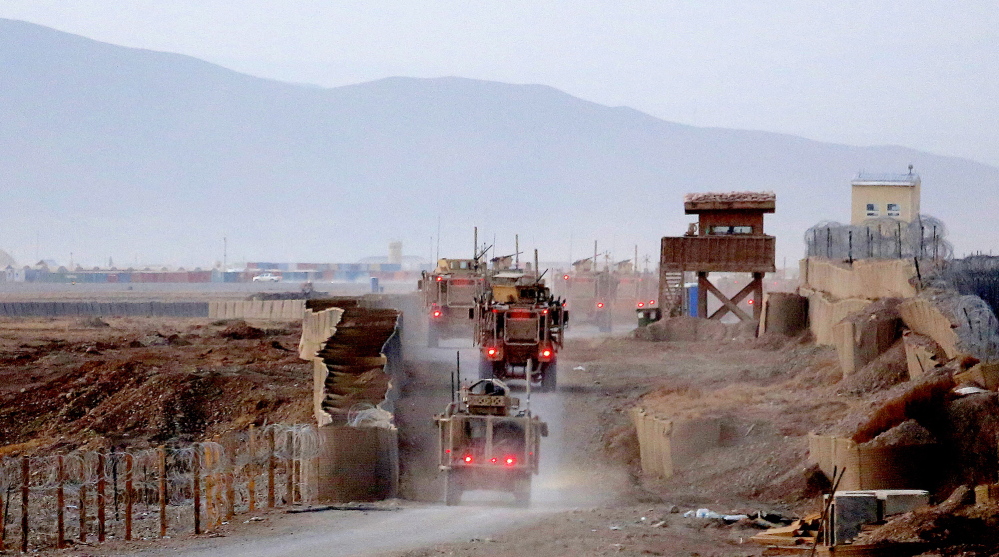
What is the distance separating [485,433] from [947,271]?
9.98 m

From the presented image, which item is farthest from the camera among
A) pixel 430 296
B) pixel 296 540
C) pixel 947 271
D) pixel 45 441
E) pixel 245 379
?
pixel 430 296

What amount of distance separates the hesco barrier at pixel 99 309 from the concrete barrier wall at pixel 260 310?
0.89 metres

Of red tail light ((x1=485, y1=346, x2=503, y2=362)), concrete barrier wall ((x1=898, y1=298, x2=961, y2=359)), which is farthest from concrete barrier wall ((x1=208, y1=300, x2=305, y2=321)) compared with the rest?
concrete barrier wall ((x1=898, y1=298, x2=961, y2=359))

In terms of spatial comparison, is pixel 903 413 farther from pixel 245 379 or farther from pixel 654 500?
pixel 245 379

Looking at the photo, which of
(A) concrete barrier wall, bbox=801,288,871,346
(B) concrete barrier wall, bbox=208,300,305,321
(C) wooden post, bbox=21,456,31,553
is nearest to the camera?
(C) wooden post, bbox=21,456,31,553

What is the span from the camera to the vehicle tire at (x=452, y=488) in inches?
877

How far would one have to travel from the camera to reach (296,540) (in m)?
18.1

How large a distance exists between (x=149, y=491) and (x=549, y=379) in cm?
1261

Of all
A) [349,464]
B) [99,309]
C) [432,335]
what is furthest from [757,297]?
[99,309]

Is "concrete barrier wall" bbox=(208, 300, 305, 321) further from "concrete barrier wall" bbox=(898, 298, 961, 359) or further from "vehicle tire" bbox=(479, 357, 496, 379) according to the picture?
"concrete barrier wall" bbox=(898, 298, 961, 359)

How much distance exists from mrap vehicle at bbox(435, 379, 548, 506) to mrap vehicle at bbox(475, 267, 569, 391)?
39.7 ft

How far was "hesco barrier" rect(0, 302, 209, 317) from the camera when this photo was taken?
284 ft

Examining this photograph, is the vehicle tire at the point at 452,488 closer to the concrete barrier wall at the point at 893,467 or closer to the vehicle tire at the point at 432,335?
the concrete barrier wall at the point at 893,467

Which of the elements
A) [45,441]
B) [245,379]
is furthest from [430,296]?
[45,441]
